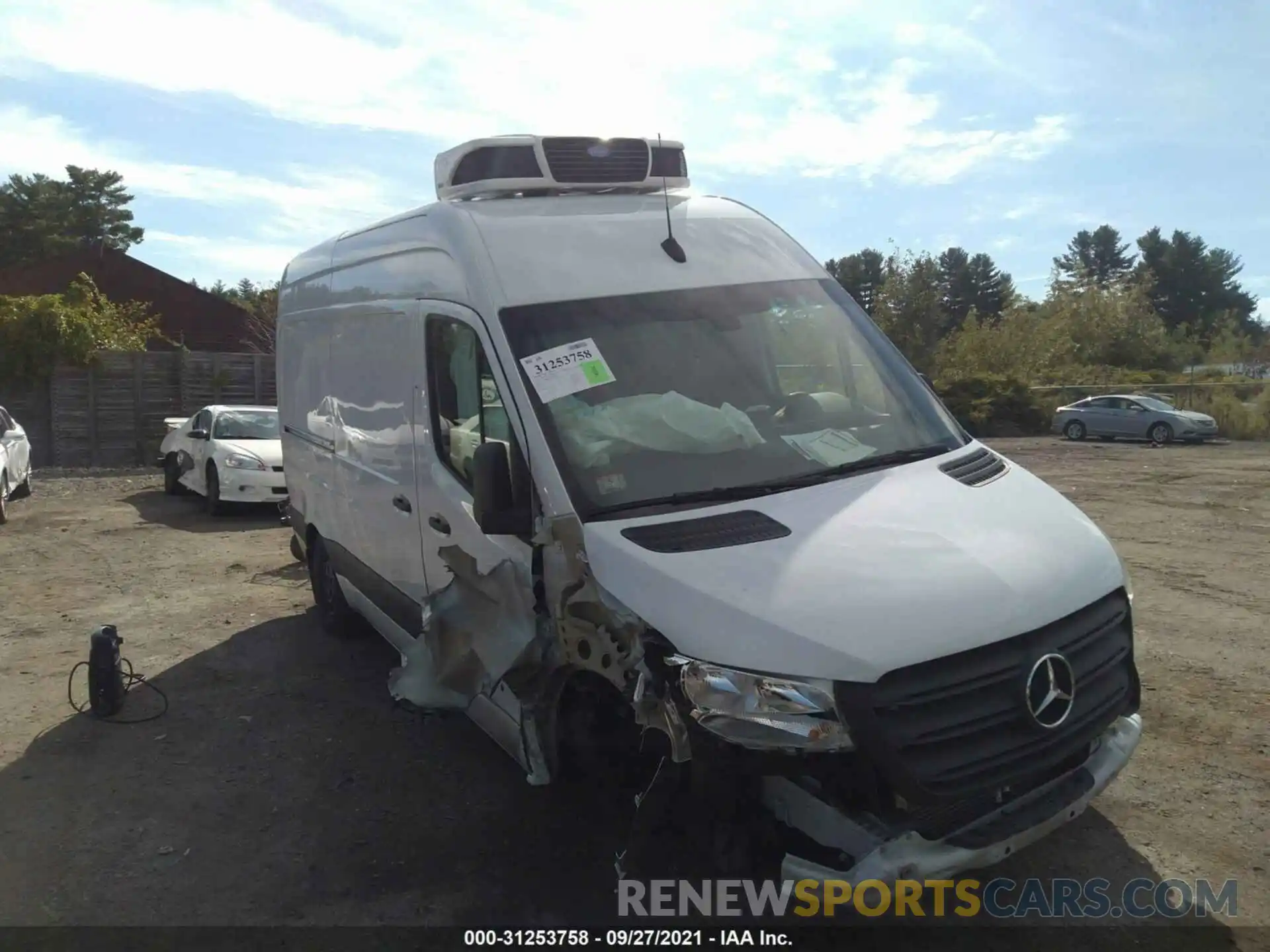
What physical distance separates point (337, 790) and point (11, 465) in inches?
470

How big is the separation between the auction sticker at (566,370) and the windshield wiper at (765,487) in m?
0.58

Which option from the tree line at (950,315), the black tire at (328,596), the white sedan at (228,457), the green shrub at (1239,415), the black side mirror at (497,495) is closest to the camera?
the black side mirror at (497,495)

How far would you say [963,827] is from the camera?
120 inches

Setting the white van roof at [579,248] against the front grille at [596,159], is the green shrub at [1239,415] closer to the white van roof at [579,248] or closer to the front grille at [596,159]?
the front grille at [596,159]

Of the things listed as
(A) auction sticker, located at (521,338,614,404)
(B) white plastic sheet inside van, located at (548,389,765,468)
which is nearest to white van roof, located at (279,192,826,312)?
(A) auction sticker, located at (521,338,614,404)

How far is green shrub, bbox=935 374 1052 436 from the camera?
30422mm

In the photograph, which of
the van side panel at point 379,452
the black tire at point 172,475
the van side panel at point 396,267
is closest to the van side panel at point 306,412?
the van side panel at point 379,452

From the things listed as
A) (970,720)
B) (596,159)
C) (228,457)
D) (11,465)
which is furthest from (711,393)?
(11,465)

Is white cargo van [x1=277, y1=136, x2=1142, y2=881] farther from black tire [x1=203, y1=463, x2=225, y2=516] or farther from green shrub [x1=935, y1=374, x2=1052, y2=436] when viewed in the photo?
green shrub [x1=935, y1=374, x2=1052, y2=436]

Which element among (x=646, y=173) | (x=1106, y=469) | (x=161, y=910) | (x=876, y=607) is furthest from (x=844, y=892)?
(x=1106, y=469)

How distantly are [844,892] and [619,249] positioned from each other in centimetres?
277

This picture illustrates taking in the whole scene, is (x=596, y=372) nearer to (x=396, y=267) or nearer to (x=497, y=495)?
(x=497, y=495)

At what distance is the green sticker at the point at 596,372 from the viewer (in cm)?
396

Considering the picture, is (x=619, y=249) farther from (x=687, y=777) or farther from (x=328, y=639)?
(x=328, y=639)
